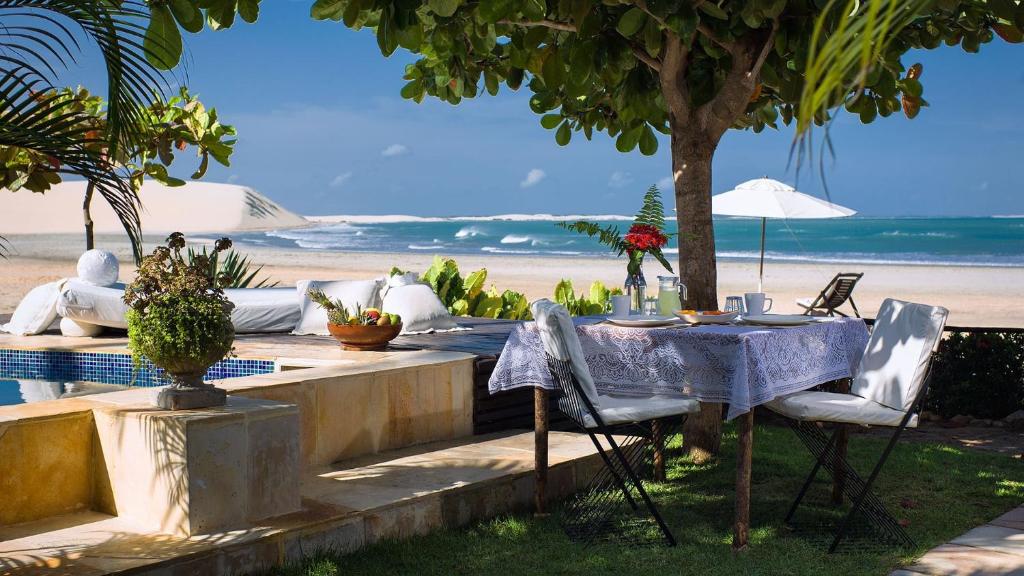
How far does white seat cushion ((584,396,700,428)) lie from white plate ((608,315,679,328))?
13.4 inches

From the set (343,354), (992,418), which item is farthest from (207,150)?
(992,418)

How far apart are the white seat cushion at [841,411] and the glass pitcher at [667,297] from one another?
0.73 metres

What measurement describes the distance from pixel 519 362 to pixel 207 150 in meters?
2.37

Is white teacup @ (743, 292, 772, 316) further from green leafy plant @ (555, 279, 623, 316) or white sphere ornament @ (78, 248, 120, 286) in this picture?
white sphere ornament @ (78, 248, 120, 286)

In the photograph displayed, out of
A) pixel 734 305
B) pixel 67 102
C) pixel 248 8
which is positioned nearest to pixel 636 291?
pixel 734 305

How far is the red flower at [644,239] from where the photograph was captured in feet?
15.5

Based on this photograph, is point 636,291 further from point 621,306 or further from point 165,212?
point 165,212

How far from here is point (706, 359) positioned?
4145 millimetres

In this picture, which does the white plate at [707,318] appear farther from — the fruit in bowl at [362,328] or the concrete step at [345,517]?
the fruit in bowl at [362,328]

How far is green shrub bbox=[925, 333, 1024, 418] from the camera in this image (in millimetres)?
7027

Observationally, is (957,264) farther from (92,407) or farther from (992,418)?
(92,407)

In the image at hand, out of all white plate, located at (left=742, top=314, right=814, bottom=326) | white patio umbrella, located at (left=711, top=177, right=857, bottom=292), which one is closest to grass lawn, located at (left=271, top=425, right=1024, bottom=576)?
white plate, located at (left=742, top=314, right=814, bottom=326)

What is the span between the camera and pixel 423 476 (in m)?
4.45

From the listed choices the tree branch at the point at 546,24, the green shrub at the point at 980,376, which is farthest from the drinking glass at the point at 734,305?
the green shrub at the point at 980,376
